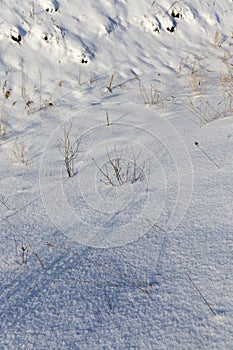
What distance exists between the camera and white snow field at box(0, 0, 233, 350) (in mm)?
1431

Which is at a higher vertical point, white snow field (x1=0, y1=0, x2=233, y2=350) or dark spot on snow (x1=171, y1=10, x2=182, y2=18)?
dark spot on snow (x1=171, y1=10, x2=182, y2=18)

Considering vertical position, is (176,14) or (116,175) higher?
(176,14)

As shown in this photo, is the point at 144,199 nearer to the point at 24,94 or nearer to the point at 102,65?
the point at 24,94

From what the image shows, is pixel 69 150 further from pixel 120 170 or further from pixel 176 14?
pixel 176 14

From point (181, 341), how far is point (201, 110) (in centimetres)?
191

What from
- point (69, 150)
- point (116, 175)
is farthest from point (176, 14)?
point (116, 175)

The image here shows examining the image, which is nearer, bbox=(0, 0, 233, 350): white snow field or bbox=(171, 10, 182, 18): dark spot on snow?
bbox=(0, 0, 233, 350): white snow field

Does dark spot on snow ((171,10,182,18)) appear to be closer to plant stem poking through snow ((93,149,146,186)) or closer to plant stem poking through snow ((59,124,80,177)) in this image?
plant stem poking through snow ((59,124,80,177))

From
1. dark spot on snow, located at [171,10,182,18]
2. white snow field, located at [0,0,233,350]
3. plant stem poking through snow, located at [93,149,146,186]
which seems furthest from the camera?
dark spot on snow, located at [171,10,182,18]

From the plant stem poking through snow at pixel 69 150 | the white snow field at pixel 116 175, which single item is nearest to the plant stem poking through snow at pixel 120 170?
the white snow field at pixel 116 175

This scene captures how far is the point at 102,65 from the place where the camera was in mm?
3256

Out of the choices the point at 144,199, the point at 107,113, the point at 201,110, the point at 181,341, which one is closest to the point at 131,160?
the point at 144,199

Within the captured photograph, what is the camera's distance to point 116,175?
2.21m

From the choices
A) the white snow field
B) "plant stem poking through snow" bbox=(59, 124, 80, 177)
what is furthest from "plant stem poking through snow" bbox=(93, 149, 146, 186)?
"plant stem poking through snow" bbox=(59, 124, 80, 177)
